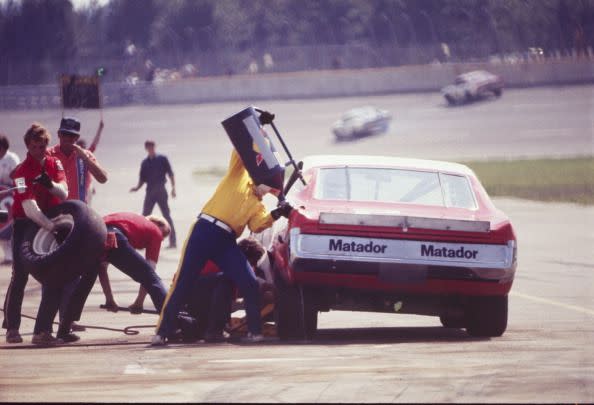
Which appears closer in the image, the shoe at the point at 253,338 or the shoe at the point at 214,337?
the shoe at the point at 253,338

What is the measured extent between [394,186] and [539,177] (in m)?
28.5

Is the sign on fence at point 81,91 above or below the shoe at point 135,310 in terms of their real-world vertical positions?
above

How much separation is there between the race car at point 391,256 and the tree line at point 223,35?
Result: 103 feet

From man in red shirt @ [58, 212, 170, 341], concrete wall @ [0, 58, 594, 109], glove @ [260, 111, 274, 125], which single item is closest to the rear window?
glove @ [260, 111, 274, 125]

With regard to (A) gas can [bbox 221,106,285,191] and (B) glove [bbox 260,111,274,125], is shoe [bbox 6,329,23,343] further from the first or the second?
(B) glove [bbox 260,111,274,125]

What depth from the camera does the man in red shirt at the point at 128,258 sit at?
9648mm

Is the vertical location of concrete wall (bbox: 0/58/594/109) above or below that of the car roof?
below

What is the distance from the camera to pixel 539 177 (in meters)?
37.4

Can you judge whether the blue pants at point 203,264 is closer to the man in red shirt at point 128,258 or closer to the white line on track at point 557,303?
the man in red shirt at point 128,258

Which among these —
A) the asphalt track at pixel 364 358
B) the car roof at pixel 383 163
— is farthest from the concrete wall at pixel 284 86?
the car roof at pixel 383 163

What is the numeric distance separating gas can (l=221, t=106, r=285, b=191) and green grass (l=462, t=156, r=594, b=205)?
20505 millimetres

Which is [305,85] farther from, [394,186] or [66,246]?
[66,246]

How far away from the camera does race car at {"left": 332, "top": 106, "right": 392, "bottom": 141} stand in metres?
53.4

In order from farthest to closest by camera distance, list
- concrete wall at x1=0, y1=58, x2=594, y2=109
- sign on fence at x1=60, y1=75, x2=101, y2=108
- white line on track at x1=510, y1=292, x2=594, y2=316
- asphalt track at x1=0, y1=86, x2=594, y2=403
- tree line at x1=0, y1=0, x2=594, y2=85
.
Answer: concrete wall at x1=0, y1=58, x2=594, y2=109 → tree line at x1=0, y1=0, x2=594, y2=85 → sign on fence at x1=60, y1=75, x2=101, y2=108 → white line on track at x1=510, y1=292, x2=594, y2=316 → asphalt track at x1=0, y1=86, x2=594, y2=403
